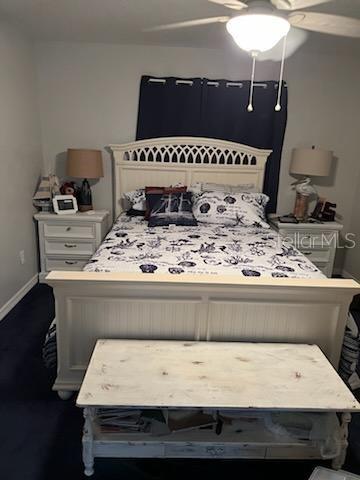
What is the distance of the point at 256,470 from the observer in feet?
5.49

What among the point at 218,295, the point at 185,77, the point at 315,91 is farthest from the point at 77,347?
the point at 315,91

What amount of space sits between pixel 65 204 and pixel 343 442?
2908mm

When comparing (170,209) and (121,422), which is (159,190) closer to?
(170,209)

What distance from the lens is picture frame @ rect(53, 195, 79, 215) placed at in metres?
3.49

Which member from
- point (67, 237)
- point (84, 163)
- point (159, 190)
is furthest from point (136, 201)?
point (67, 237)

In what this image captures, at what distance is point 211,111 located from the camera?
368 centimetres

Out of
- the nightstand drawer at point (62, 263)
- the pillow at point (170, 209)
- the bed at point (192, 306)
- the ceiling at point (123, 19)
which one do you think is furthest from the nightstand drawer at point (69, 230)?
the ceiling at point (123, 19)

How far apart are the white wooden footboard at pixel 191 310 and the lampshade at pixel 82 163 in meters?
1.86

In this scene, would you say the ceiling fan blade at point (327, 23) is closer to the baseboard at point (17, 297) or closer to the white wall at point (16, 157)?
the white wall at point (16, 157)

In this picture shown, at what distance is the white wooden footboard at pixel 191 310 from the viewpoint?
182 centimetres

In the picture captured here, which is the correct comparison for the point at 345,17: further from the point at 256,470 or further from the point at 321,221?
the point at 256,470

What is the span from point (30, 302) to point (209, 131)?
7.69 feet

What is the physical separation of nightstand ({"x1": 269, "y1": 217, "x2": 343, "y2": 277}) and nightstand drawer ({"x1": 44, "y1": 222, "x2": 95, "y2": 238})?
1821 millimetres

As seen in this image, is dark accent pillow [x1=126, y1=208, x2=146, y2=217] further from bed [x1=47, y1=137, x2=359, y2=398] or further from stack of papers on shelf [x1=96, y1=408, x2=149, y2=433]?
stack of papers on shelf [x1=96, y1=408, x2=149, y2=433]
